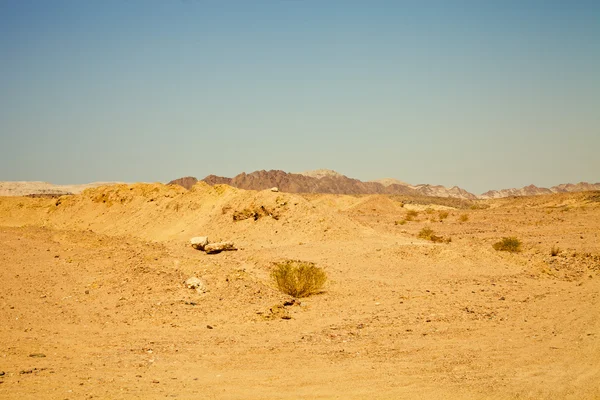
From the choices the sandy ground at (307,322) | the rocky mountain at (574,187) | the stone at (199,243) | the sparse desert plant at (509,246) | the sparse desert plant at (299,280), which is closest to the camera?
the sandy ground at (307,322)

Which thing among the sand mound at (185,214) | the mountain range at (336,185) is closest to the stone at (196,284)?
the sand mound at (185,214)

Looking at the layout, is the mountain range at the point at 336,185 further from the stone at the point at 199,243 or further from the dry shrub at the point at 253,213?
the stone at the point at 199,243

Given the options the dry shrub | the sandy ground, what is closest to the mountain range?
the dry shrub

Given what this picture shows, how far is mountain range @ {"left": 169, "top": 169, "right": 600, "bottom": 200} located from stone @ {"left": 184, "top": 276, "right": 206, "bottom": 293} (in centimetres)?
10694

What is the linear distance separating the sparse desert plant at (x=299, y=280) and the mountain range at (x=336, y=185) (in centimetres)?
10689

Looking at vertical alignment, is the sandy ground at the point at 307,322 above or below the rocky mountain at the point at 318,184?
below

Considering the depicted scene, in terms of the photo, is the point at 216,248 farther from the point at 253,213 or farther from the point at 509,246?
the point at 509,246

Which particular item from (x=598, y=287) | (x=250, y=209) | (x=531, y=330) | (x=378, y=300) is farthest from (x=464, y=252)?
(x=250, y=209)

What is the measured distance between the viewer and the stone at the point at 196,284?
47.6 feet

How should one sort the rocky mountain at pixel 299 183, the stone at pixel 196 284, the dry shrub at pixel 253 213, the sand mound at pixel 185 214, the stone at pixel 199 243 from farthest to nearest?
the rocky mountain at pixel 299 183 < the dry shrub at pixel 253 213 < the sand mound at pixel 185 214 < the stone at pixel 199 243 < the stone at pixel 196 284

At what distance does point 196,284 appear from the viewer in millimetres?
14727

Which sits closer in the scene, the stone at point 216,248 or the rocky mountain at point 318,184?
the stone at point 216,248

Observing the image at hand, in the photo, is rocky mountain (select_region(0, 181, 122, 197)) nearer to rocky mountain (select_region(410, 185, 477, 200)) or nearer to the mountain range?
the mountain range

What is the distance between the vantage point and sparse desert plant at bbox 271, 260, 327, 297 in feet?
49.0
